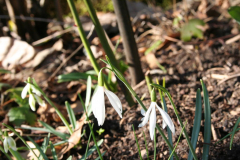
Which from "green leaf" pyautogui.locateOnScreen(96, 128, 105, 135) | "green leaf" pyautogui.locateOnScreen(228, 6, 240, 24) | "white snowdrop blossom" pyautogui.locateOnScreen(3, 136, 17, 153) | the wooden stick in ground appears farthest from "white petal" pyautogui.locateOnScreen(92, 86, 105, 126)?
"green leaf" pyautogui.locateOnScreen(228, 6, 240, 24)

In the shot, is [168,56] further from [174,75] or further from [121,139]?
[121,139]

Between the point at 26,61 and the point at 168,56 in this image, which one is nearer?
the point at 168,56

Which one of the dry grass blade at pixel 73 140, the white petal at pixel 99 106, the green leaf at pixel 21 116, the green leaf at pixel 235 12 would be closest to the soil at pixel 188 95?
the dry grass blade at pixel 73 140

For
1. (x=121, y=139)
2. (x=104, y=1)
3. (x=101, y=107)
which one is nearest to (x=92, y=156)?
(x=121, y=139)

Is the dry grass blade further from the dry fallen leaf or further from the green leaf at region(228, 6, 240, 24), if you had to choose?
the dry fallen leaf

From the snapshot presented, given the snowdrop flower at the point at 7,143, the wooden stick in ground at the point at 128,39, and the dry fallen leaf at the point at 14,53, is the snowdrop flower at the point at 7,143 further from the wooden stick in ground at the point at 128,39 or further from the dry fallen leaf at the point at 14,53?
the dry fallen leaf at the point at 14,53
